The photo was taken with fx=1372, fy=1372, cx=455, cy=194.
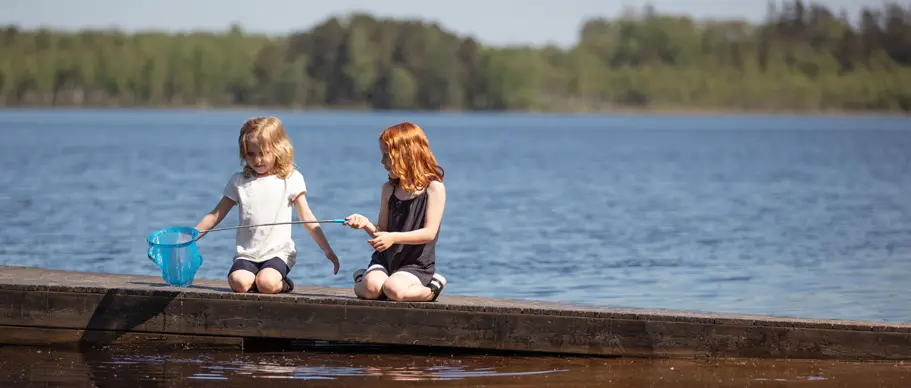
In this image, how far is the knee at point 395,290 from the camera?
26.2 feet

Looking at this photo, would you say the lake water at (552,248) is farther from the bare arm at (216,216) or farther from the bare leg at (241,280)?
the bare arm at (216,216)

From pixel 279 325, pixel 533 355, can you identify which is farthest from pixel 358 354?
pixel 533 355

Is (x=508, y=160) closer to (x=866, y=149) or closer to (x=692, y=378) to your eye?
(x=866, y=149)

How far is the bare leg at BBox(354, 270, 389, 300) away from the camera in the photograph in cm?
805

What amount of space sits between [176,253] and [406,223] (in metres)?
1.55

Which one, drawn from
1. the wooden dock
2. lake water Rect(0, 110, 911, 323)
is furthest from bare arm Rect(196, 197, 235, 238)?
lake water Rect(0, 110, 911, 323)

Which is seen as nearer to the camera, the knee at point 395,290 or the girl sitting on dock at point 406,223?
the girl sitting on dock at point 406,223

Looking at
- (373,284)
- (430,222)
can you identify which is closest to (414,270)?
(373,284)

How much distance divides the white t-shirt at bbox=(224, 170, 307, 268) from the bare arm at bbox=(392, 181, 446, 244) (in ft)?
2.48

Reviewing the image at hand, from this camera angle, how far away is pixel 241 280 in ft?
26.8

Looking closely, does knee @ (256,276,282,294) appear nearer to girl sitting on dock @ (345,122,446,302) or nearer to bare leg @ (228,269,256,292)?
bare leg @ (228,269,256,292)

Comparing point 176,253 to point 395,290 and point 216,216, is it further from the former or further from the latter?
point 395,290

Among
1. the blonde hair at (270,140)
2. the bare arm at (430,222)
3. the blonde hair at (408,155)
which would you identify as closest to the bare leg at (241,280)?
the blonde hair at (270,140)

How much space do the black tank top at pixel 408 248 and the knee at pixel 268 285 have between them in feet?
2.00
